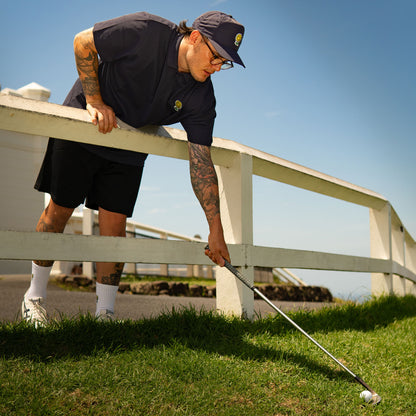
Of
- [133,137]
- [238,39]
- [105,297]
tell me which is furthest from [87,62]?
[105,297]

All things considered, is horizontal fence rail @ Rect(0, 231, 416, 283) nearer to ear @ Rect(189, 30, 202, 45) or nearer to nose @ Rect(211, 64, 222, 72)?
nose @ Rect(211, 64, 222, 72)

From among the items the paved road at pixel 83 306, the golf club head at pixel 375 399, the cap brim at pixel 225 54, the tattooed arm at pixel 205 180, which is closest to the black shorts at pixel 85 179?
the tattooed arm at pixel 205 180

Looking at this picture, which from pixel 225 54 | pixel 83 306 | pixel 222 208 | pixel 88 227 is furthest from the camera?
pixel 88 227

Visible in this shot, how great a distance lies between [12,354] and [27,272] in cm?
1280

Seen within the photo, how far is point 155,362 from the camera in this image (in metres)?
2.64

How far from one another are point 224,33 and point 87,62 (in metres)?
0.90

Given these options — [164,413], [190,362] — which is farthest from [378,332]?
[164,413]

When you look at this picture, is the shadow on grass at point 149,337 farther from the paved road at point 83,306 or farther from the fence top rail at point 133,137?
the paved road at point 83,306

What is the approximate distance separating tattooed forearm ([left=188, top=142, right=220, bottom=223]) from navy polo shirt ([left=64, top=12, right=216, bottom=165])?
0.22ft

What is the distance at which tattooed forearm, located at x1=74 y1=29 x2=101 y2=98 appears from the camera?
3.07m

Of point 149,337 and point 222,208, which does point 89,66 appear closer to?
point 222,208

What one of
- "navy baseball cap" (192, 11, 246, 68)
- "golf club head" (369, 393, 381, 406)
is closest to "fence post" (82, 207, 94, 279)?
"navy baseball cap" (192, 11, 246, 68)

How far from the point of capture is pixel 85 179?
3551mm

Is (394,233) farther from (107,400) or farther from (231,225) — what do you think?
(107,400)
